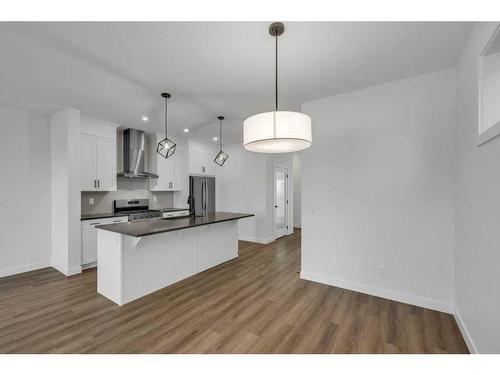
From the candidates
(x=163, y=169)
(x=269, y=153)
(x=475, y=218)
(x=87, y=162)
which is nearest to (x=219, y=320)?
(x=269, y=153)

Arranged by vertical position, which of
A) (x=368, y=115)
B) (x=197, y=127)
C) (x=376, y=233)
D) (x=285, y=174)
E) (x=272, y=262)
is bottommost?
(x=272, y=262)

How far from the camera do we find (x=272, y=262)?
410 cm

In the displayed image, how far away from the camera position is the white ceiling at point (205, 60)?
1.81 meters

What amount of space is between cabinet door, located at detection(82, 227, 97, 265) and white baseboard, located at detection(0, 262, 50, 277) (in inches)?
30.9

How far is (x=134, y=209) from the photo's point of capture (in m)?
5.01

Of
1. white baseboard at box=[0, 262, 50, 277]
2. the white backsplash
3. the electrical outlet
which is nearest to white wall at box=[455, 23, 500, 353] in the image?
the electrical outlet

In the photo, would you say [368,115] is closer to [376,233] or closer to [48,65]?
[376,233]

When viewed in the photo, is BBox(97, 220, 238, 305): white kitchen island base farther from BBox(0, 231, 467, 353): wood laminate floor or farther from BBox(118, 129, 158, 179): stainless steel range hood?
BBox(118, 129, 158, 179): stainless steel range hood

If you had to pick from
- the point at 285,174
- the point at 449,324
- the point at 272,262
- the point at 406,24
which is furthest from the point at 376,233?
the point at 285,174

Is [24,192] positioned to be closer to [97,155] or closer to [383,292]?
[97,155]

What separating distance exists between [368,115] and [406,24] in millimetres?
1237

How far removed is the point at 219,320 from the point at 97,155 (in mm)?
3803

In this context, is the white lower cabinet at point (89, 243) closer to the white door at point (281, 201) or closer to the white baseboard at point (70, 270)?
the white baseboard at point (70, 270)

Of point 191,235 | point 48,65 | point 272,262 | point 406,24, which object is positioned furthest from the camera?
point 272,262
